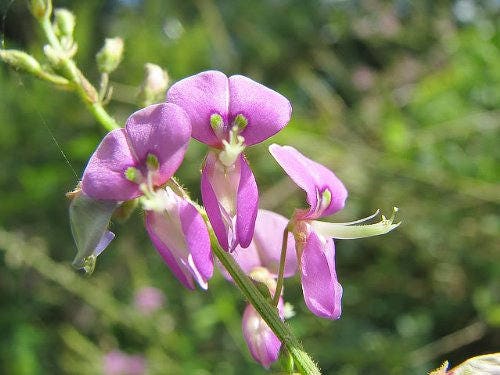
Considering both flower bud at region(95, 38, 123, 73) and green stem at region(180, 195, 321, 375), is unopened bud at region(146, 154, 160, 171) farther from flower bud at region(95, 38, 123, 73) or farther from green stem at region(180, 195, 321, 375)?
flower bud at region(95, 38, 123, 73)

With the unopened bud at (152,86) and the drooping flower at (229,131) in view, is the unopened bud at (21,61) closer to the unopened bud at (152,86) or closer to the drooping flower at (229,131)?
the unopened bud at (152,86)

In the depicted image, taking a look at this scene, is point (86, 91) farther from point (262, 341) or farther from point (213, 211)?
point (262, 341)

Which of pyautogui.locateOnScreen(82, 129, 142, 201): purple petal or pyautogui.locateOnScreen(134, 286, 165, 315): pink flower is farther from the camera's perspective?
pyautogui.locateOnScreen(134, 286, 165, 315): pink flower

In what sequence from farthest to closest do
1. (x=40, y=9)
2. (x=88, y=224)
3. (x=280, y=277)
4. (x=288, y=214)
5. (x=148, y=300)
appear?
1. (x=288, y=214)
2. (x=148, y=300)
3. (x=40, y=9)
4. (x=280, y=277)
5. (x=88, y=224)

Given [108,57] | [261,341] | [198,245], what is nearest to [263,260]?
[261,341]

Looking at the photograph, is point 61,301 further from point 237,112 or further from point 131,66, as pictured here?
point 237,112

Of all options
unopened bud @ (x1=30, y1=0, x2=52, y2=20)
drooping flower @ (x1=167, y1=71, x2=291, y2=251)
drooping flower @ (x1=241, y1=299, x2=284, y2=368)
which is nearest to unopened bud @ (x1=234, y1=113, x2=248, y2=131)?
drooping flower @ (x1=167, y1=71, x2=291, y2=251)

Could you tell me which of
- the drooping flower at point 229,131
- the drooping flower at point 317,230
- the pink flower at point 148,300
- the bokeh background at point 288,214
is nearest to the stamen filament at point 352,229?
the drooping flower at point 317,230
